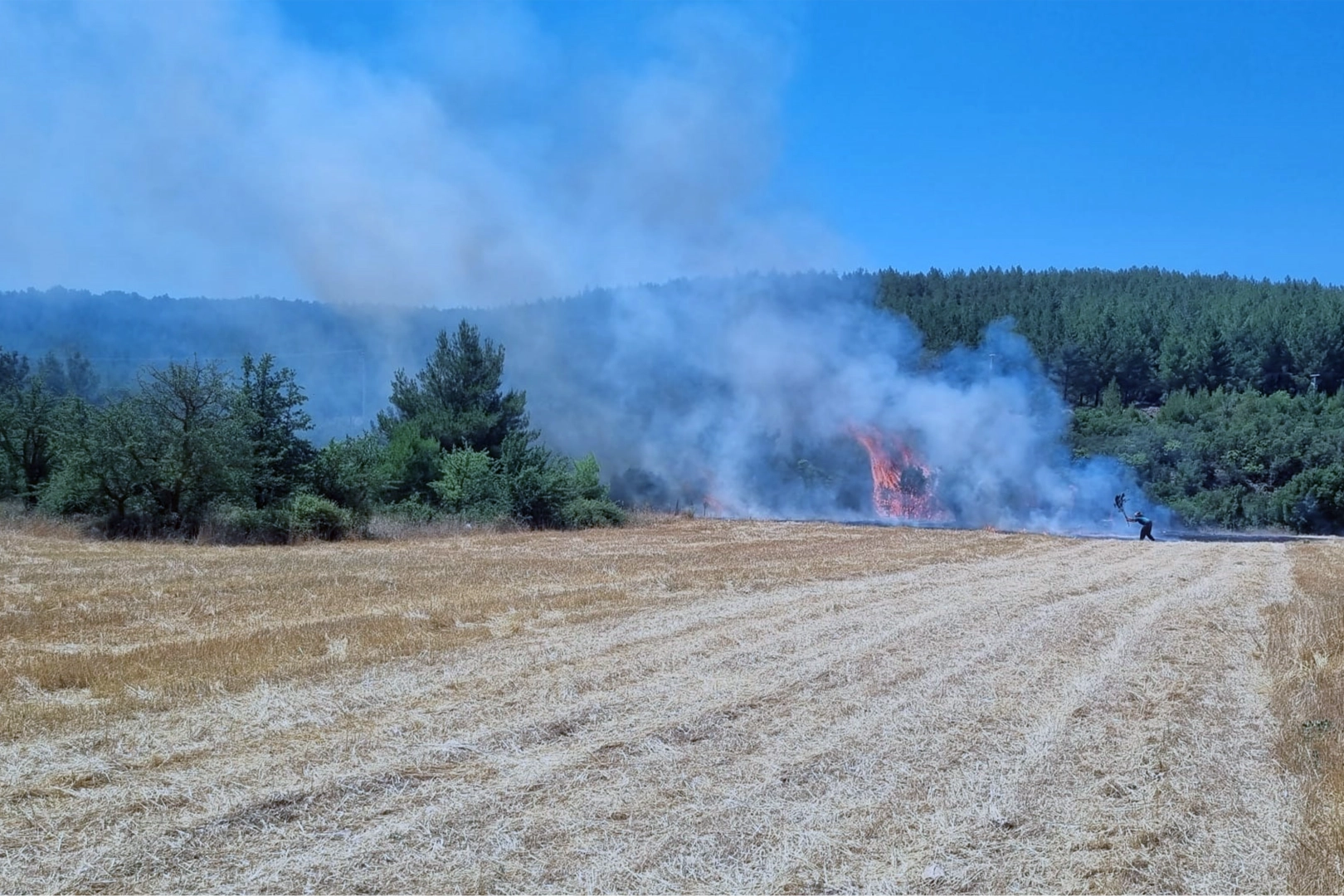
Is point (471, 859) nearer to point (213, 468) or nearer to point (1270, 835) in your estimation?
point (1270, 835)

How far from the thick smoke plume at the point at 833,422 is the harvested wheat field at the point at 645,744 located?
28.1 meters

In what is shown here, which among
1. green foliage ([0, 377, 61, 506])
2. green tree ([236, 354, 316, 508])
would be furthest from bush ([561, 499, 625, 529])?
green foliage ([0, 377, 61, 506])

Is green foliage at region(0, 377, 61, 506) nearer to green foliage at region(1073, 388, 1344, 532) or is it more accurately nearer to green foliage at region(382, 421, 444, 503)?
green foliage at region(382, 421, 444, 503)

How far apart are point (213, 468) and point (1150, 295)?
106814mm

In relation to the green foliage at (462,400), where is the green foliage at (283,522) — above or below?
below

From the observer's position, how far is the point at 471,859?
4.91 metres

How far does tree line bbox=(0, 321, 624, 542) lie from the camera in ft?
85.6

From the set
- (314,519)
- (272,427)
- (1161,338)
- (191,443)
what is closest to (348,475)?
(272,427)

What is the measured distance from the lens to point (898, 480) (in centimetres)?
4397

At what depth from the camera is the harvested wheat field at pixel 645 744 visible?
4934mm

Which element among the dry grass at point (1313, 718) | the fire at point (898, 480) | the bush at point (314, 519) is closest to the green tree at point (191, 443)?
the bush at point (314, 519)

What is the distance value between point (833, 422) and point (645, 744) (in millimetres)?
40293

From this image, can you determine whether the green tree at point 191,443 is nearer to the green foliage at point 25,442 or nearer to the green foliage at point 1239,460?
the green foliage at point 25,442

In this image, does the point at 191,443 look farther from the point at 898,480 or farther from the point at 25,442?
the point at 898,480
